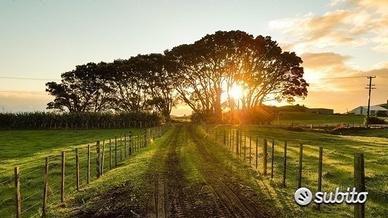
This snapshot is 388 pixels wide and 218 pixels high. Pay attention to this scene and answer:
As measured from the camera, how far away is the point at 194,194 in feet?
63.0

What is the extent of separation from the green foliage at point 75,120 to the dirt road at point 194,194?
75407 mm

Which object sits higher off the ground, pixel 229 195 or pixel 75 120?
pixel 75 120

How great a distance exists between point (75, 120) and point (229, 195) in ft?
286

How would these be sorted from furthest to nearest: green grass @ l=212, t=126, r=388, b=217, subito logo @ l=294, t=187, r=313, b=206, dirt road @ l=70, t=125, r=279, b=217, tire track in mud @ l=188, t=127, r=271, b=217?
subito logo @ l=294, t=187, r=313, b=206 < green grass @ l=212, t=126, r=388, b=217 < dirt road @ l=70, t=125, r=279, b=217 < tire track in mud @ l=188, t=127, r=271, b=217

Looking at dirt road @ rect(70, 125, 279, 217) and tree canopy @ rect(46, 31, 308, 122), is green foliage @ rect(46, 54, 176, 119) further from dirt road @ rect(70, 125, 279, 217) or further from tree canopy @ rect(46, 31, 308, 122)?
dirt road @ rect(70, 125, 279, 217)

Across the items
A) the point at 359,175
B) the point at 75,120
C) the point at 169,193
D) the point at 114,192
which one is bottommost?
the point at 114,192

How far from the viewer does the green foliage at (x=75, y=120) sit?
9825cm

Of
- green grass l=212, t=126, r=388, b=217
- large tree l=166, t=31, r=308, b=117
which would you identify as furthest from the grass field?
large tree l=166, t=31, r=308, b=117

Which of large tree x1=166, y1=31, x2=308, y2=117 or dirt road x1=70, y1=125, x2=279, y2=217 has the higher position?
large tree x1=166, y1=31, x2=308, y2=117

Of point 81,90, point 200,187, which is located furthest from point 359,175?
point 81,90

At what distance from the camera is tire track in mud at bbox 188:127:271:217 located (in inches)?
627

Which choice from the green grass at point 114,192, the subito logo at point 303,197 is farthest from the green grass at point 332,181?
the green grass at point 114,192

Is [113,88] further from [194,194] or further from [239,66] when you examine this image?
[194,194]

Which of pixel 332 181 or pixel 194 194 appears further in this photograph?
pixel 332 181
